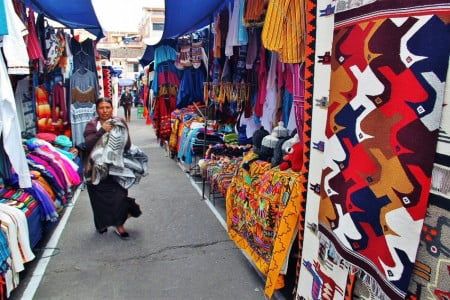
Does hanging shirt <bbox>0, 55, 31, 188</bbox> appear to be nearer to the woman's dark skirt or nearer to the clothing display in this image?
the clothing display

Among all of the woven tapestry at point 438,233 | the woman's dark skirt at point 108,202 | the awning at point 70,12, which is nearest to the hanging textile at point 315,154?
the woven tapestry at point 438,233

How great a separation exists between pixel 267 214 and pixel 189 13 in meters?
3.26

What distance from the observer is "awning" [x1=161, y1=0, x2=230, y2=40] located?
4.32m

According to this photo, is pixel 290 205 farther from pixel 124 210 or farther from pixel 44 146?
pixel 44 146

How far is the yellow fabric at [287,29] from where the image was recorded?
2594mm

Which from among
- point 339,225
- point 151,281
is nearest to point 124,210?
point 151,281

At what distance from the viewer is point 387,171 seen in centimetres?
141

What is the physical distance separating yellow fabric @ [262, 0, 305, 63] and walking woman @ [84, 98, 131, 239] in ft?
5.90

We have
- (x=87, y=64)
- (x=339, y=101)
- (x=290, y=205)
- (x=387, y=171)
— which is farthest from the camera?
(x=87, y=64)

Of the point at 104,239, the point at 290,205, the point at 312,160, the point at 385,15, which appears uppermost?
the point at 385,15

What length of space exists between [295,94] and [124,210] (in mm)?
2255

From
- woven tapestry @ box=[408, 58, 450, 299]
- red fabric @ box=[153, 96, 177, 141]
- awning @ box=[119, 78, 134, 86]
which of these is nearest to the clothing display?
woven tapestry @ box=[408, 58, 450, 299]

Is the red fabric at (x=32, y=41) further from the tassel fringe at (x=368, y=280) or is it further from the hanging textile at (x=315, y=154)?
the tassel fringe at (x=368, y=280)

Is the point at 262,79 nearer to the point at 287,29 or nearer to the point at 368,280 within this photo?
the point at 287,29
